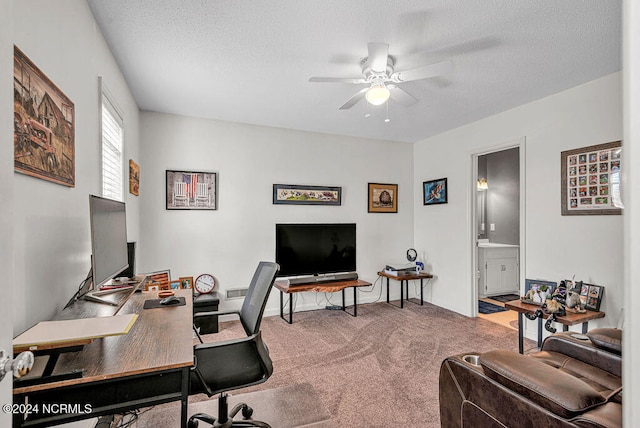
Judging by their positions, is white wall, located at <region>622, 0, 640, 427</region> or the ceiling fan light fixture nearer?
white wall, located at <region>622, 0, 640, 427</region>

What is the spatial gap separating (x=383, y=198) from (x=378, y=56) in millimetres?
3037

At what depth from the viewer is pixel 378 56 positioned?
2168 millimetres

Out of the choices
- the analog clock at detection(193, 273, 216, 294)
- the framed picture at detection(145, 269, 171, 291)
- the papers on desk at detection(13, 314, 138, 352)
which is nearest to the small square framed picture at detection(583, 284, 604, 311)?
the papers on desk at detection(13, 314, 138, 352)

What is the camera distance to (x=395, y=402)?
88.7 inches

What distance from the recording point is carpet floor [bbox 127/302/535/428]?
217 centimetres

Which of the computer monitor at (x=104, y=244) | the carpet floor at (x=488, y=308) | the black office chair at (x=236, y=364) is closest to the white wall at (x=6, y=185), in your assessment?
the computer monitor at (x=104, y=244)

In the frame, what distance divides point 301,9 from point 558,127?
9.26ft

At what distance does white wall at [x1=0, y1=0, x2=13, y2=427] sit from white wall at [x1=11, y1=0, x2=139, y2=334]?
57cm

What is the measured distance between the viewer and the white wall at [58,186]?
1.20 m

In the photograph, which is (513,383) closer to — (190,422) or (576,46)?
(190,422)

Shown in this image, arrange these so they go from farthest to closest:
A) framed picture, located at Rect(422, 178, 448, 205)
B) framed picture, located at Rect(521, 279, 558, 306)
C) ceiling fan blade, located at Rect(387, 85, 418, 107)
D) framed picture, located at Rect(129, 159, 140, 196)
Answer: framed picture, located at Rect(422, 178, 448, 205)
framed picture, located at Rect(129, 159, 140, 196)
framed picture, located at Rect(521, 279, 558, 306)
ceiling fan blade, located at Rect(387, 85, 418, 107)

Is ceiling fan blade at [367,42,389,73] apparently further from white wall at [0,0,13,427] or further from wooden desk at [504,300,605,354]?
wooden desk at [504,300,605,354]

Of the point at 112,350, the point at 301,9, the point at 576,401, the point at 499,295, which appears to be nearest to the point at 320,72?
the point at 301,9

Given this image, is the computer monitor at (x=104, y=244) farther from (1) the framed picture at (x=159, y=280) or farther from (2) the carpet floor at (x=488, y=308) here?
(2) the carpet floor at (x=488, y=308)
